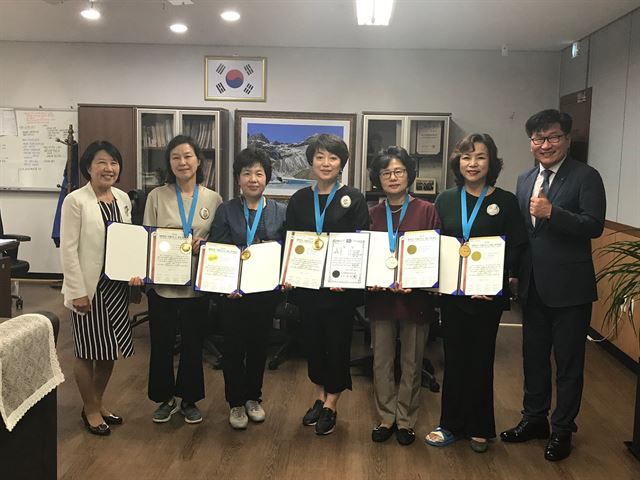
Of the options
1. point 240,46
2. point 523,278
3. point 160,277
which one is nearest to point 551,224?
point 523,278

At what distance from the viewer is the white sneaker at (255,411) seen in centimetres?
295

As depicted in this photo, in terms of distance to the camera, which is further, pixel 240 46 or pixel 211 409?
pixel 240 46

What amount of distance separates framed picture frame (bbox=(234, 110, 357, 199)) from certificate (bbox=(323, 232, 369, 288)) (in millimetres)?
3372

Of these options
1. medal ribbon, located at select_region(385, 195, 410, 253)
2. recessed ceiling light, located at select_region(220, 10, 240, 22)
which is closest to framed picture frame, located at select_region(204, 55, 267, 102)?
recessed ceiling light, located at select_region(220, 10, 240, 22)

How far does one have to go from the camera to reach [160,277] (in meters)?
2.67

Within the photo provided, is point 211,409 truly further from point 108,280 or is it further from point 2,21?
point 2,21

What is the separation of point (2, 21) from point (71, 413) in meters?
4.07

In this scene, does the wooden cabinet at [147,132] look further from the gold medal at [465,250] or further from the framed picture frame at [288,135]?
the gold medal at [465,250]

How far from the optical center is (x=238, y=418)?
2865mm

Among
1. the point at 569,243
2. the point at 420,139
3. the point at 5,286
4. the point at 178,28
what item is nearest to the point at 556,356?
the point at 569,243

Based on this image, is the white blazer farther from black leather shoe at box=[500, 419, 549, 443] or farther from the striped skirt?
black leather shoe at box=[500, 419, 549, 443]

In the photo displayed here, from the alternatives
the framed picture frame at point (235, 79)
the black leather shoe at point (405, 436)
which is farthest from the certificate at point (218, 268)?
the framed picture frame at point (235, 79)

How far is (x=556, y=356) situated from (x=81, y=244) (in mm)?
2276

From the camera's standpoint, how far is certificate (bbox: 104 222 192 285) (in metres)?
2.62
